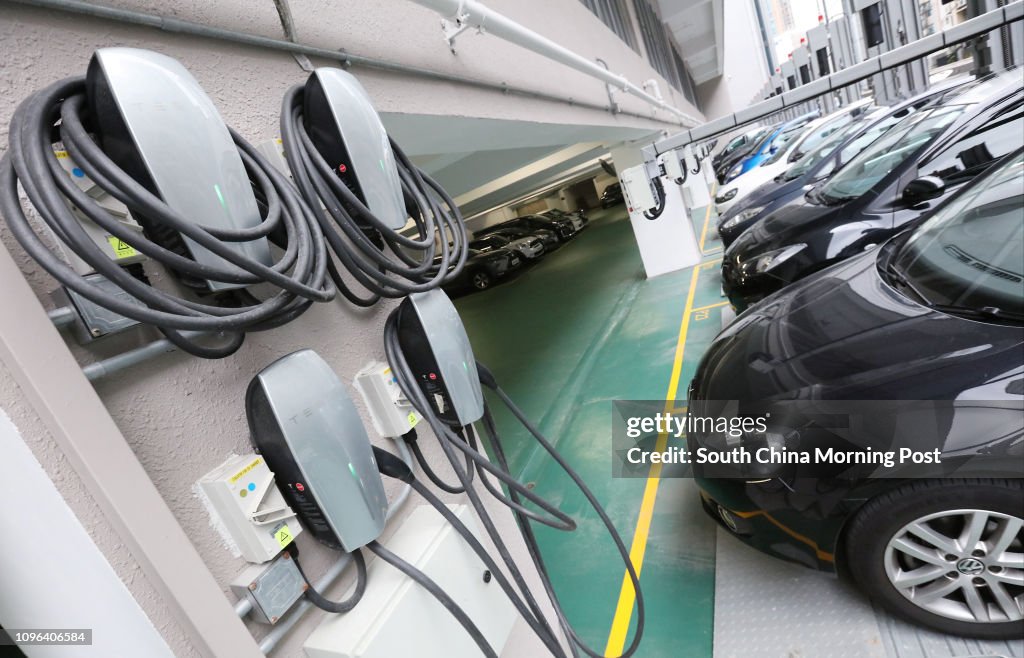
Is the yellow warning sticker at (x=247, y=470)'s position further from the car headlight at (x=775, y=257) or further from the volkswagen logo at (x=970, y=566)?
the car headlight at (x=775, y=257)

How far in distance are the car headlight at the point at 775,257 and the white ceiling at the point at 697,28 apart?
33.0 feet

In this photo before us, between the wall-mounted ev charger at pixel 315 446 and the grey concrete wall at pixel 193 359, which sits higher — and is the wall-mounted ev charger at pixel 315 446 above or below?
below

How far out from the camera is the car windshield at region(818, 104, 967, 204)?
3.46 meters

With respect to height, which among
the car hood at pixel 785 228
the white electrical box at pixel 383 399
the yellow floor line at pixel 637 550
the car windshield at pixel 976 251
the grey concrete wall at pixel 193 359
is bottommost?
the yellow floor line at pixel 637 550

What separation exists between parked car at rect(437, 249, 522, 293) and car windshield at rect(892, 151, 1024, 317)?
9.77 metres

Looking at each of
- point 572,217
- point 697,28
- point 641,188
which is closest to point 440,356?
point 641,188

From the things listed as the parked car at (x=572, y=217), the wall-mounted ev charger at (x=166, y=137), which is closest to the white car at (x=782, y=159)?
the parked car at (x=572, y=217)

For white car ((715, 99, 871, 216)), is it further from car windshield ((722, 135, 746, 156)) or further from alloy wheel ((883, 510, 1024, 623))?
car windshield ((722, 135, 746, 156))

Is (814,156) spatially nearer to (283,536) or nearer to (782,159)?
(782,159)

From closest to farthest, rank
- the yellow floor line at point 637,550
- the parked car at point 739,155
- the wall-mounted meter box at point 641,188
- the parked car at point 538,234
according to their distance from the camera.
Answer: the yellow floor line at point 637,550 < the wall-mounted meter box at point 641,188 < the parked car at point 538,234 < the parked car at point 739,155

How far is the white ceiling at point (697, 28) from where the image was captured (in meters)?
11.8

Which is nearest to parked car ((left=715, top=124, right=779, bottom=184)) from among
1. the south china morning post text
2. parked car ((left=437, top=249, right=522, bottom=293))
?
parked car ((left=437, top=249, right=522, bottom=293))

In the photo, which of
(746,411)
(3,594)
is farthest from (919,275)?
(3,594)

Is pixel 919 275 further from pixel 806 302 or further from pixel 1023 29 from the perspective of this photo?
pixel 1023 29
